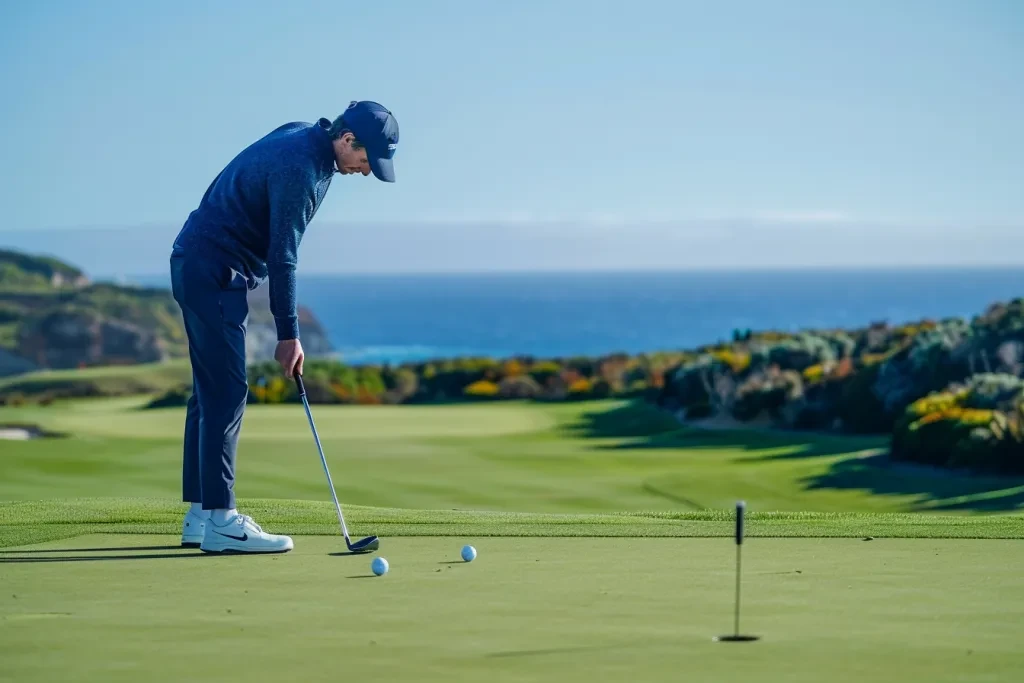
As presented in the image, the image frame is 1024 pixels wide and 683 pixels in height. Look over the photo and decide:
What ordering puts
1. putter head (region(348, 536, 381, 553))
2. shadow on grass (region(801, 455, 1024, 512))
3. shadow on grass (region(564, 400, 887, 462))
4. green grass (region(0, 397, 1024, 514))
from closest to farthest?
putter head (region(348, 536, 381, 553)), shadow on grass (region(801, 455, 1024, 512)), green grass (region(0, 397, 1024, 514)), shadow on grass (region(564, 400, 887, 462))

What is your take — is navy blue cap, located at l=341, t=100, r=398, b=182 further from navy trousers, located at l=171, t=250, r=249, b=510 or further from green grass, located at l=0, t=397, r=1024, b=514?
green grass, located at l=0, t=397, r=1024, b=514

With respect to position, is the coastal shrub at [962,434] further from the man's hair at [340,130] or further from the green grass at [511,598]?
the man's hair at [340,130]

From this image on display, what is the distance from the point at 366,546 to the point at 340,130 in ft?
5.79

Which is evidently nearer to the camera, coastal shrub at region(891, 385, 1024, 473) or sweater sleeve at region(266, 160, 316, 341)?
sweater sleeve at region(266, 160, 316, 341)

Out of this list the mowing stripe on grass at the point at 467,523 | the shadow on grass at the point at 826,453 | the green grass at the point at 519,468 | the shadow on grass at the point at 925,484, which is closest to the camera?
the mowing stripe on grass at the point at 467,523

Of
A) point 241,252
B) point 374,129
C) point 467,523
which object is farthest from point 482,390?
point 374,129

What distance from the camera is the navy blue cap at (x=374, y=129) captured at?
21.4 feet

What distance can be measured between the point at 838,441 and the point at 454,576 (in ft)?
38.1

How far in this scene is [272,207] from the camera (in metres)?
6.44

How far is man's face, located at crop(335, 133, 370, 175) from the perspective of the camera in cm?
658

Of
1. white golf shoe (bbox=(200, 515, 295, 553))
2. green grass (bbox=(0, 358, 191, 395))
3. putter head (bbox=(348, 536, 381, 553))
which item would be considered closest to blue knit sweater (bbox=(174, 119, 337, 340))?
white golf shoe (bbox=(200, 515, 295, 553))

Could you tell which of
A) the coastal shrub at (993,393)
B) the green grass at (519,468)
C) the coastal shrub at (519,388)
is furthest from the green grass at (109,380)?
the coastal shrub at (993,393)

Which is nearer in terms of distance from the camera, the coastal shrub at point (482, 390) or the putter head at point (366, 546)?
the putter head at point (366, 546)

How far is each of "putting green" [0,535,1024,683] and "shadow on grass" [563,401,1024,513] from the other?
623 centimetres
